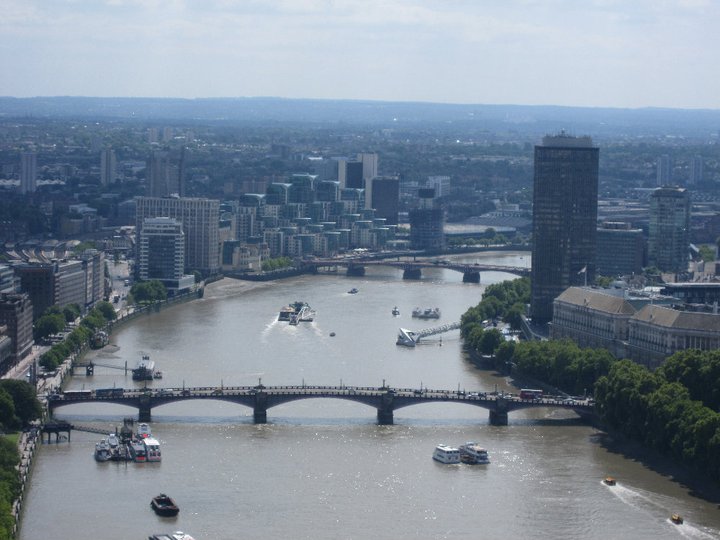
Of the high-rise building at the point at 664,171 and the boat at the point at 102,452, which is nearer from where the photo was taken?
the boat at the point at 102,452

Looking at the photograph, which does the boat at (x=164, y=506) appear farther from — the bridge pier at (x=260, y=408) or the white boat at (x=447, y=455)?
the bridge pier at (x=260, y=408)

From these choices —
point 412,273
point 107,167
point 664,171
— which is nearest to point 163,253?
point 412,273

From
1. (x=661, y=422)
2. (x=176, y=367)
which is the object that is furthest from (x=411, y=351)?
Result: (x=661, y=422)

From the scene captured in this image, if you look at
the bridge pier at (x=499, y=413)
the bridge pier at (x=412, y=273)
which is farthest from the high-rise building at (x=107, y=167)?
the bridge pier at (x=499, y=413)

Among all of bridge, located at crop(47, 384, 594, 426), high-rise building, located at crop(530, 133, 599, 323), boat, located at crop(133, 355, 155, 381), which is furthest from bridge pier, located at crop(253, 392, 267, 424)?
high-rise building, located at crop(530, 133, 599, 323)

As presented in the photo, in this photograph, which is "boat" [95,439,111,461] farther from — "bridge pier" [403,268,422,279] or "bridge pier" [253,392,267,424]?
"bridge pier" [403,268,422,279]

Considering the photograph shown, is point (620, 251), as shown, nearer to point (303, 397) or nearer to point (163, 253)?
point (163, 253)

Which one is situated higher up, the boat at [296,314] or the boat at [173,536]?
the boat at [173,536]
